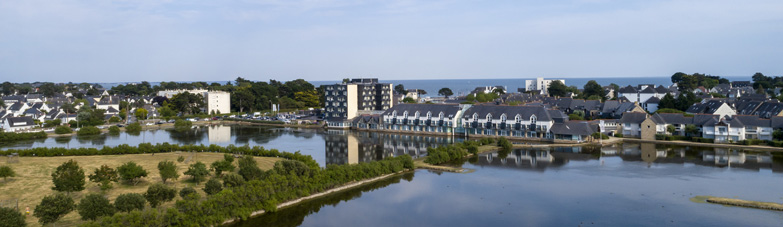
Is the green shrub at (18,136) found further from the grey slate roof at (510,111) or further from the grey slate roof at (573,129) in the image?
the grey slate roof at (573,129)

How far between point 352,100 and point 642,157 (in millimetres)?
20420

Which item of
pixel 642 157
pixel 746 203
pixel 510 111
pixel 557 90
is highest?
pixel 557 90

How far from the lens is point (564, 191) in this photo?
56.7ft

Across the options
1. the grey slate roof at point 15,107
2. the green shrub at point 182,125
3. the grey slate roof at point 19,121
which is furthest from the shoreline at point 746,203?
the grey slate roof at point 15,107

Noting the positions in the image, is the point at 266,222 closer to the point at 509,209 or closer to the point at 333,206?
the point at 333,206

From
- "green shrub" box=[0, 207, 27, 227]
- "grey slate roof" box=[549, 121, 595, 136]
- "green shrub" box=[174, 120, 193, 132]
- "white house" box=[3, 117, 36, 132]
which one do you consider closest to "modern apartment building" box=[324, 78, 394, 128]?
"green shrub" box=[174, 120, 193, 132]

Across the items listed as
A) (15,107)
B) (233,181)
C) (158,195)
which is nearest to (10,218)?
(158,195)

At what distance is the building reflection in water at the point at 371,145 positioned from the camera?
25.0 meters

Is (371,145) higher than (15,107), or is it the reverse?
(15,107)

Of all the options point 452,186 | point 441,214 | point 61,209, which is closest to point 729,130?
point 452,186

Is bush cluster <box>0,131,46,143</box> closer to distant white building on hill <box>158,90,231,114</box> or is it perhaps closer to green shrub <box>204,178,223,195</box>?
distant white building on hill <box>158,90,231,114</box>

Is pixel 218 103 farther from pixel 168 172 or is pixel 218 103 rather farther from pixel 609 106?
pixel 168 172

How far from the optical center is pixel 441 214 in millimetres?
14930

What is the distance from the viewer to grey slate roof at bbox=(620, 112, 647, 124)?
29.3 meters
